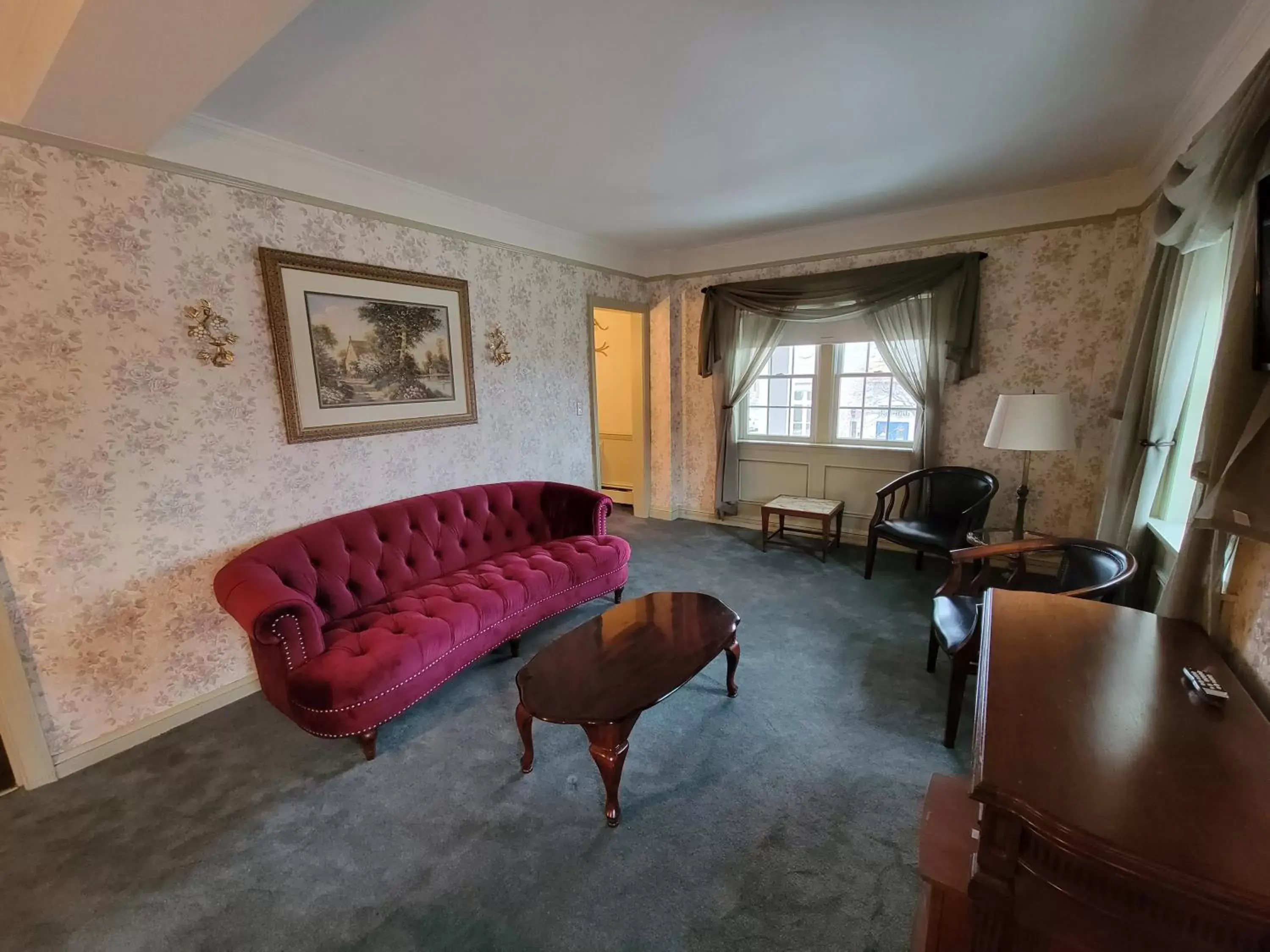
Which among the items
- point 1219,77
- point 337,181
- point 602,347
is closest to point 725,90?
point 1219,77

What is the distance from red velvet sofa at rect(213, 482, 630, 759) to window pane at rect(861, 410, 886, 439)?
2.33 metres

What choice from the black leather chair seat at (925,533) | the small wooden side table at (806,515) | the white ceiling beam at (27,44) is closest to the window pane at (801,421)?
the small wooden side table at (806,515)

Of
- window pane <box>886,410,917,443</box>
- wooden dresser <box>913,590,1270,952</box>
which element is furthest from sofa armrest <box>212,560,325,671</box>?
window pane <box>886,410,917,443</box>

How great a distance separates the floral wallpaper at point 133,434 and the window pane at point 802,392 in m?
3.39

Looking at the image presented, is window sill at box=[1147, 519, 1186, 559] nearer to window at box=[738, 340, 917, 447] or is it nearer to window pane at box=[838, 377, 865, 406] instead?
window at box=[738, 340, 917, 447]

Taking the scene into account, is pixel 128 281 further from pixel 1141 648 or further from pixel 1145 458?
pixel 1145 458

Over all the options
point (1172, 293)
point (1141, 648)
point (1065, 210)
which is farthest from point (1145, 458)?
point (1065, 210)

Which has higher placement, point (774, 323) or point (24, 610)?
point (774, 323)

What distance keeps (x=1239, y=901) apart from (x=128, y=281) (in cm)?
344

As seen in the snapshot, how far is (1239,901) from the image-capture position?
0.69 m

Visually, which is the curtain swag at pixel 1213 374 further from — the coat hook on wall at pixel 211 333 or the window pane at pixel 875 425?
the coat hook on wall at pixel 211 333

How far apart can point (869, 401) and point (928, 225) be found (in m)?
1.32

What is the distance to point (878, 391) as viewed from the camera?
13.9ft

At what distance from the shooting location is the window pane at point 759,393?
4.78 metres
